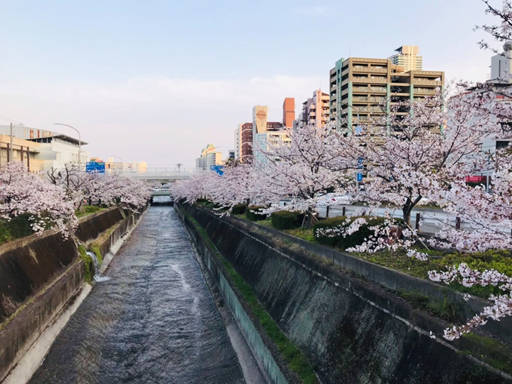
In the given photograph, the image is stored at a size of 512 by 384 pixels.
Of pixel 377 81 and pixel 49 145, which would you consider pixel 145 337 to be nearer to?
pixel 377 81

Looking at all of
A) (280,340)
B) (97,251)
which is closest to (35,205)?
(97,251)

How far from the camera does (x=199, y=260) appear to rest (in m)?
28.0

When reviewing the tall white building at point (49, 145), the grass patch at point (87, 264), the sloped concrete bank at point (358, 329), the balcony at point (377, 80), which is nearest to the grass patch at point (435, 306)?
the sloped concrete bank at point (358, 329)

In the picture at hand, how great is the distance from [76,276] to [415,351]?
56.3ft

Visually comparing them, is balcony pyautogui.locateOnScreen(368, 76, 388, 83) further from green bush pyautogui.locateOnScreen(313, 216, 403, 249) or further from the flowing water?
green bush pyautogui.locateOnScreen(313, 216, 403, 249)

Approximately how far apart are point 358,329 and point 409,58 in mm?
106372

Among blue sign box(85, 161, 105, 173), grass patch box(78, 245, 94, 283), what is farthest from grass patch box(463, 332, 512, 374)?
blue sign box(85, 161, 105, 173)

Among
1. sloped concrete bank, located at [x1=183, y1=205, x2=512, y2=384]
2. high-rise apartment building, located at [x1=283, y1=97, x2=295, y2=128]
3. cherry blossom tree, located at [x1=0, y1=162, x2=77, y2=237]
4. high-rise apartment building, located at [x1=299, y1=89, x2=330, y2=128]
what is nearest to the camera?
sloped concrete bank, located at [x1=183, y1=205, x2=512, y2=384]

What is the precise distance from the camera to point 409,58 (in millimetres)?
100375

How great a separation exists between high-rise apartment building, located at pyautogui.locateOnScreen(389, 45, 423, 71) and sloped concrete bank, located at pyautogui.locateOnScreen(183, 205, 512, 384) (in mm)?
93368

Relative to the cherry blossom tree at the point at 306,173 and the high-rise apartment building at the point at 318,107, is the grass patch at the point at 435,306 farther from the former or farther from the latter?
the high-rise apartment building at the point at 318,107

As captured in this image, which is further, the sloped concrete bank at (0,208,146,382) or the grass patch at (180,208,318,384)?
A: the sloped concrete bank at (0,208,146,382)

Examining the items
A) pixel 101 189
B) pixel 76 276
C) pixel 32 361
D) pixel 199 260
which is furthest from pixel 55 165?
pixel 32 361

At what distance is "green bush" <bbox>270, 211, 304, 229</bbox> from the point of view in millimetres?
17859
